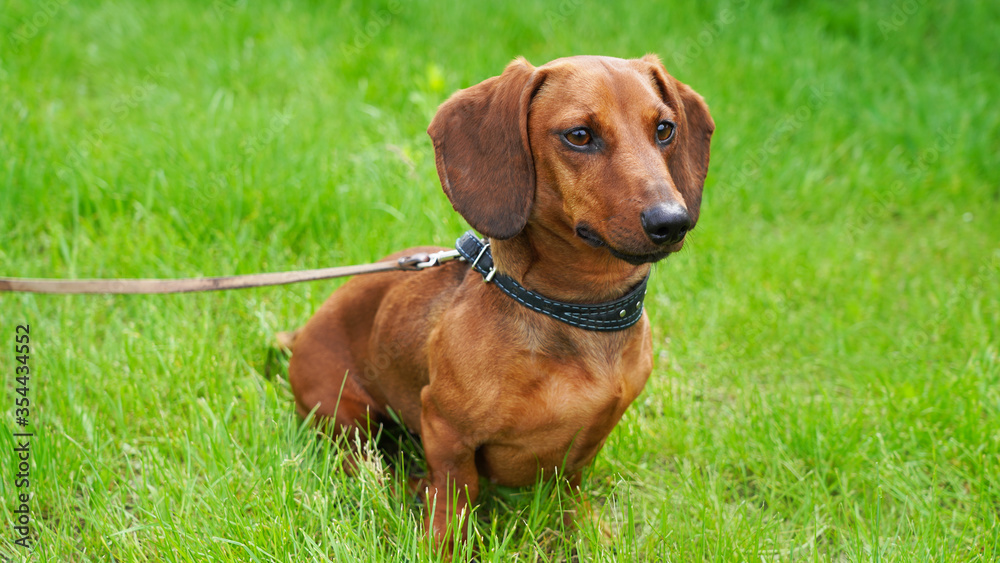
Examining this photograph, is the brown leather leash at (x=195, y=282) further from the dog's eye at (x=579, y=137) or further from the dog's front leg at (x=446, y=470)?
the dog's eye at (x=579, y=137)

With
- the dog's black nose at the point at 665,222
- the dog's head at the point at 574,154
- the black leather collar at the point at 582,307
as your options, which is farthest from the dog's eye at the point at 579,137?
the black leather collar at the point at 582,307

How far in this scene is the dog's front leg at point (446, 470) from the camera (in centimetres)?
231

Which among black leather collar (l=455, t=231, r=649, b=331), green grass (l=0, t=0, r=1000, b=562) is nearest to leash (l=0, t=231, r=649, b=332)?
black leather collar (l=455, t=231, r=649, b=331)

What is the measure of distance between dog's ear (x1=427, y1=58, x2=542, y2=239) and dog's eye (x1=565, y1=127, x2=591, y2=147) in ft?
0.43

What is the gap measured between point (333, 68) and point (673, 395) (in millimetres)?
A: 3664

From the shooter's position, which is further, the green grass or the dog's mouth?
the green grass

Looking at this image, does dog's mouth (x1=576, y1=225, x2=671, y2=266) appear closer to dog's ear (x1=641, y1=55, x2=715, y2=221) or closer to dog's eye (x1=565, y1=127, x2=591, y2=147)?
dog's eye (x1=565, y1=127, x2=591, y2=147)

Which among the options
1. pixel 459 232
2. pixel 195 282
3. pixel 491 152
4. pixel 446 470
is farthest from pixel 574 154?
pixel 459 232

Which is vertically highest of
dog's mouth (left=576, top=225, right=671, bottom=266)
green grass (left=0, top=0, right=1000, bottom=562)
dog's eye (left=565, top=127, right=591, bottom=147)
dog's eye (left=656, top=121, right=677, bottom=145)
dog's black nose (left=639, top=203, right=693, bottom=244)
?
dog's eye (left=565, top=127, right=591, bottom=147)

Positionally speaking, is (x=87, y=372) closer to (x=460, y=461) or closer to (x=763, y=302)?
(x=460, y=461)

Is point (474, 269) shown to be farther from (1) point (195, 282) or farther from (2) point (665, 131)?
(1) point (195, 282)

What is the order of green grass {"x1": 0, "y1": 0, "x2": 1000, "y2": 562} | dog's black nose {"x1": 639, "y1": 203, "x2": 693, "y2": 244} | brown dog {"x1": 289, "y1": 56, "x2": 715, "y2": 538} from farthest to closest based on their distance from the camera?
green grass {"x1": 0, "y1": 0, "x2": 1000, "y2": 562}
brown dog {"x1": 289, "y1": 56, "x2": 715, "y2": 538}
dog's black nose {"x1": 639, "y1": 203, "x2": 693, "y2": 244}

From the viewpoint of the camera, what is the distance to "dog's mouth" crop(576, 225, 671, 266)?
192 centimetres

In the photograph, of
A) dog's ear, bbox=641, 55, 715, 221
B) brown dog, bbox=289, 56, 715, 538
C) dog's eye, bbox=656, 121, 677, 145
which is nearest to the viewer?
brown dog, bbox=289, 56, 715, 538
